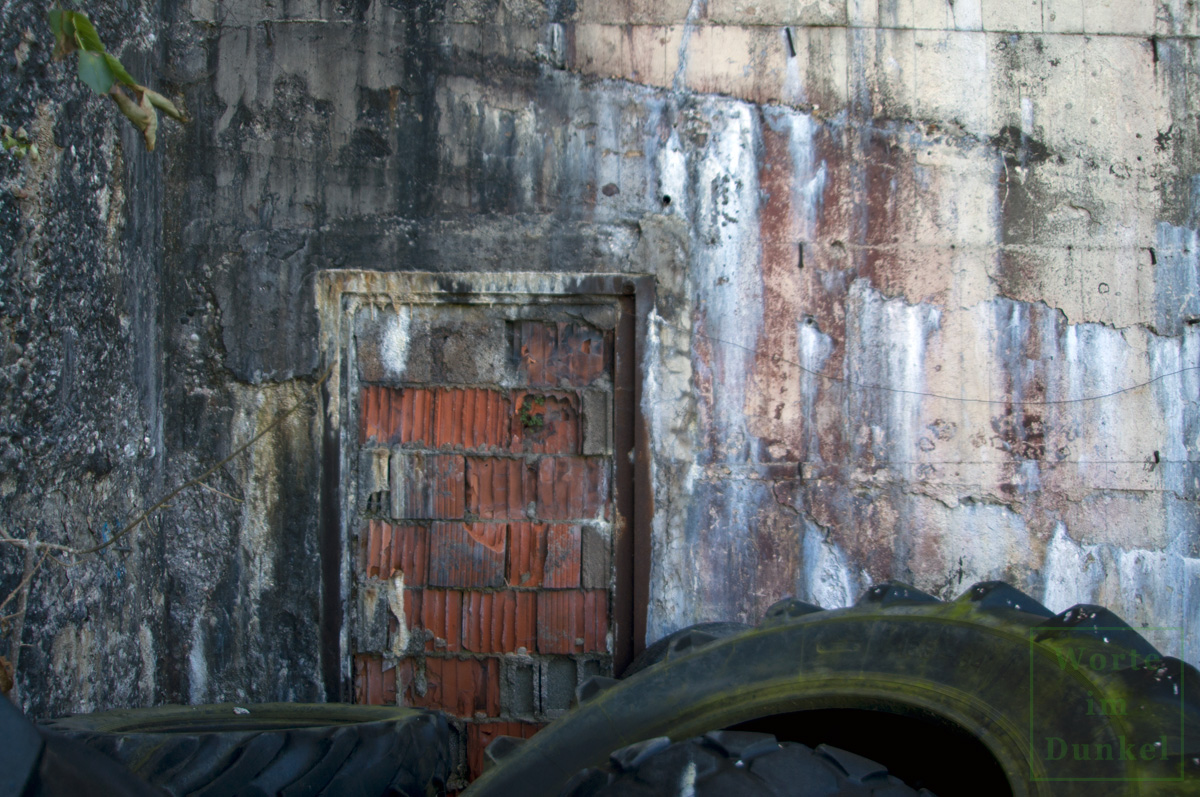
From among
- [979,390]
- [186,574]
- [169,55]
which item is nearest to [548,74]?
[169,55]

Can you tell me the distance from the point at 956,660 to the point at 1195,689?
41 centimetres

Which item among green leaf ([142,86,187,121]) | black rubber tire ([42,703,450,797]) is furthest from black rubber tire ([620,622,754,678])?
green leaf ([142,86,187,121])

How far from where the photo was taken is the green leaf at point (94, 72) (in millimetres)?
1415

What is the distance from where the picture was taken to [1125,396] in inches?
106

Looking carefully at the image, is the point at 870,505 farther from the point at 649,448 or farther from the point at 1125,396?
the point at 1125,396

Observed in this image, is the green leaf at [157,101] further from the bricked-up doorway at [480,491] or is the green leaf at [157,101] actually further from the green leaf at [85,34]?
the bricked-up doorway at [480,491]

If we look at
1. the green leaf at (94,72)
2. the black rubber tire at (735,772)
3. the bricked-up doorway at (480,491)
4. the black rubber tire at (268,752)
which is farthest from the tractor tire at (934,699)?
the green leaf at (94,72)

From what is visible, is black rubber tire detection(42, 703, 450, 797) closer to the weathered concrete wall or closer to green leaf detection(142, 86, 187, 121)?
the weathered concrete wall

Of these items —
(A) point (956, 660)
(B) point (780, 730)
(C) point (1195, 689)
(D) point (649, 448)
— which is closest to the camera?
(C) point (1195, 689)

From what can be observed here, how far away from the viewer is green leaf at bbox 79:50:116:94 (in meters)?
1.42

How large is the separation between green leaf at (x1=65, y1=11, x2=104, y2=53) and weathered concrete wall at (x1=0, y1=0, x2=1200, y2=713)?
1.19 m

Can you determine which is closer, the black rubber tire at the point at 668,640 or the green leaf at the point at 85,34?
the green leaf at the point at 85,34

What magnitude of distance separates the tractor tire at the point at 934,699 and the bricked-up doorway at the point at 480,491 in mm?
743

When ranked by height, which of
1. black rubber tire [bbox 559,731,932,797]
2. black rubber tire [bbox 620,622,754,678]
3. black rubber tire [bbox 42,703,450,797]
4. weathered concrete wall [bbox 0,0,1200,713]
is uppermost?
weathered concrete wall [bbox 0,0,1200,713]
